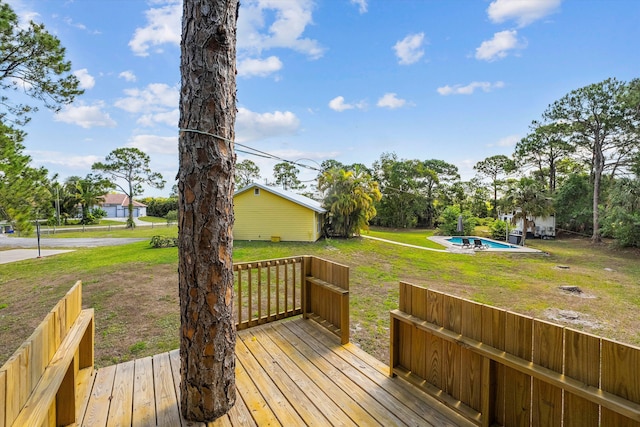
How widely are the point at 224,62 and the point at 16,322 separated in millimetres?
6096

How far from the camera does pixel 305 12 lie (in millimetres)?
6652

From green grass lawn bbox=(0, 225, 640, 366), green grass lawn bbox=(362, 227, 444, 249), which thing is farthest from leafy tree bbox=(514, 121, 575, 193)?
green grass lawn bbox=(362, 227, 444, 249)

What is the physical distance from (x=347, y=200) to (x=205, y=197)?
13808 mm

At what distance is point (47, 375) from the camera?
143 cm

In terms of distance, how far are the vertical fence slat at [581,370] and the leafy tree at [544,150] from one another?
2418 cm

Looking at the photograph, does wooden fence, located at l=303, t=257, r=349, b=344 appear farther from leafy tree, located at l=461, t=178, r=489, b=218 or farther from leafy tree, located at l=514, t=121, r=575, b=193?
leafy tree, located at l=461, t=178, r=489, b=218

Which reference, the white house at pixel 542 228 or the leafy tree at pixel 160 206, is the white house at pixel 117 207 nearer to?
the leafy tree at pixel 160 206

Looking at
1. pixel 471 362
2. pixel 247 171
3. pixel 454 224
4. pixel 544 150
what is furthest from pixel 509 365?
pixel 247 171

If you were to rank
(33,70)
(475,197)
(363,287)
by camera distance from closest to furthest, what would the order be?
(363,287) < (33,70) < (475,197)

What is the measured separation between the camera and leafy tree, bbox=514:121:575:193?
20484 mm

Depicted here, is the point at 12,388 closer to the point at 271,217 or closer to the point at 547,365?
the point at 547,365

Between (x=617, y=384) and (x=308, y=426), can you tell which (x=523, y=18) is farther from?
(x=308, y=426)

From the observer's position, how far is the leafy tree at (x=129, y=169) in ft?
86.1

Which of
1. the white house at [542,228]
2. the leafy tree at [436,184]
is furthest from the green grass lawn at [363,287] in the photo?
the leafy tree at [436,184]
